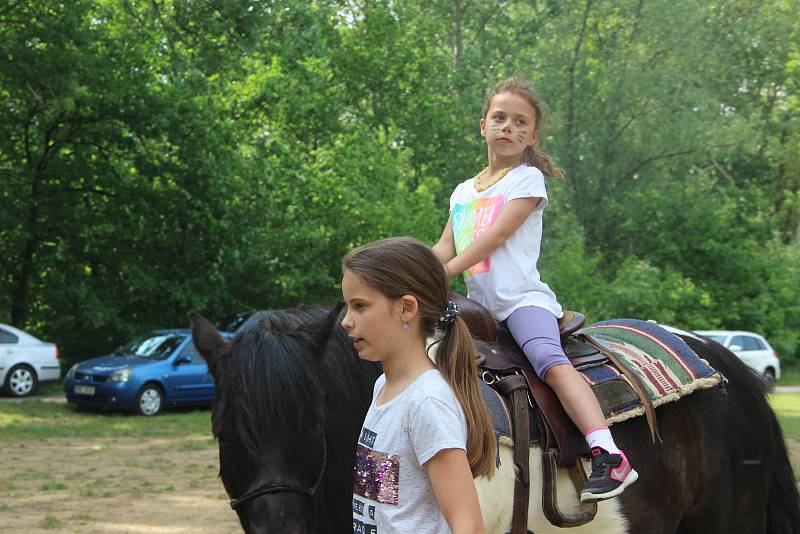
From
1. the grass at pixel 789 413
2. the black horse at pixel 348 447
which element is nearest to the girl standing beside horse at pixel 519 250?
the black horse at pixel 348 447

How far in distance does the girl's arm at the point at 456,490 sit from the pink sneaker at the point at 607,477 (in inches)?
45.6

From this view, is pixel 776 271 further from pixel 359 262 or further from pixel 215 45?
pixel 359 262

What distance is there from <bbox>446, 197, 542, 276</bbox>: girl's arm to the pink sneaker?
80cm

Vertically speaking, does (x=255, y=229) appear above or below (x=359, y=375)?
above

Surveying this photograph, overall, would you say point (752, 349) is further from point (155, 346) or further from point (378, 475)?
point (378, 475)

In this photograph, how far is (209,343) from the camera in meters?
3.18

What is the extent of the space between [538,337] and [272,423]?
3.52 ft

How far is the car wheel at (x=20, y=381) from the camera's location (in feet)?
58.2

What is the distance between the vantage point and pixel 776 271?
99.6ft

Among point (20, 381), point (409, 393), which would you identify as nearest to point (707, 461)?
point (409, 393)

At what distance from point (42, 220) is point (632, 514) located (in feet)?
59.1

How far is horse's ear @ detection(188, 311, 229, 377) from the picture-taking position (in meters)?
3.12

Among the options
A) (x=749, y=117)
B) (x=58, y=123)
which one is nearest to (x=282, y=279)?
(x=58, y=123)

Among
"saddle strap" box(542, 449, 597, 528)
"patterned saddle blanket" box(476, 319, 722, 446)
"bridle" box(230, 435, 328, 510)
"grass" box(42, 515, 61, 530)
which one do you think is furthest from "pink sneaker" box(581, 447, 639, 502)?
"grass" box(42, 515, 61, 530)
